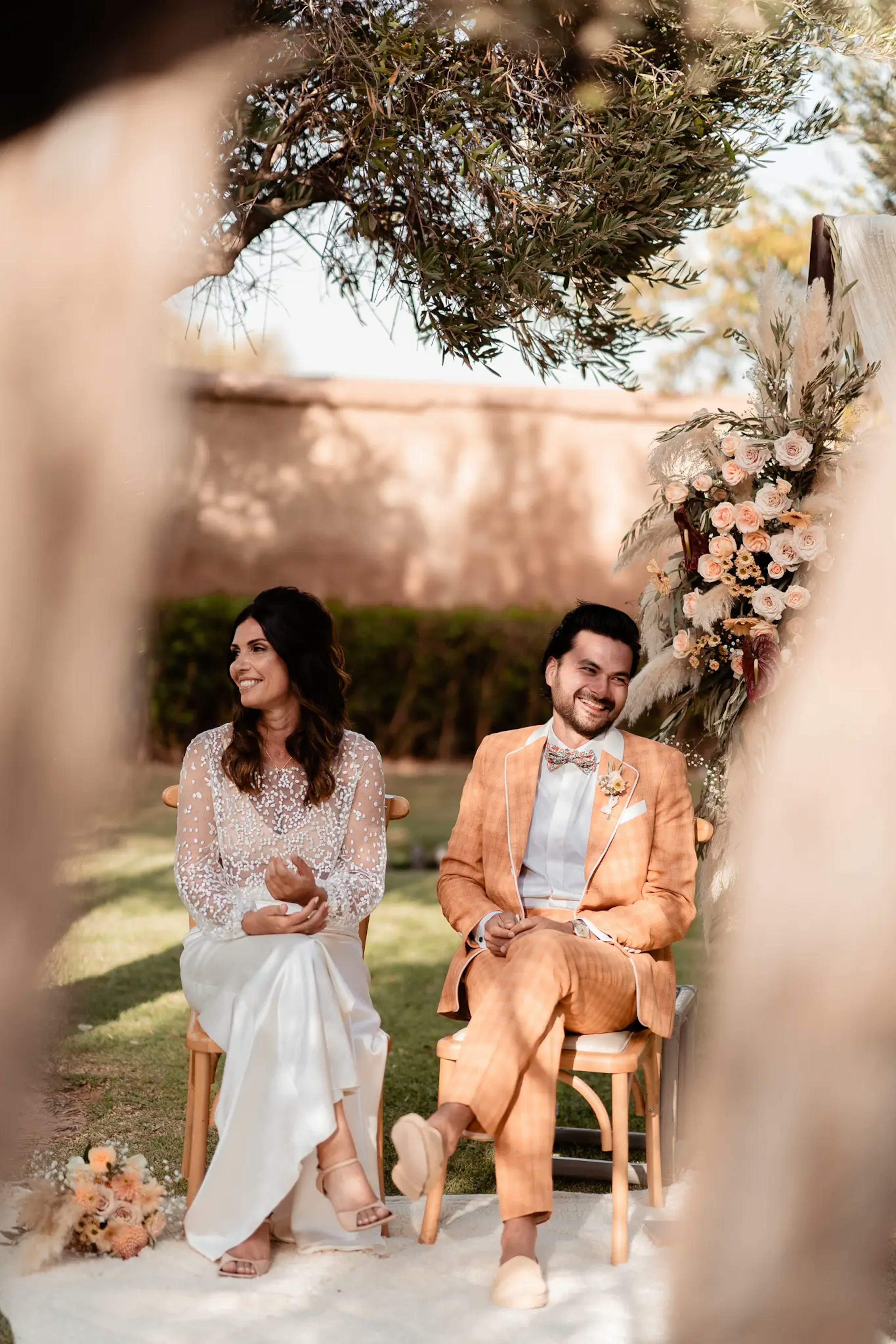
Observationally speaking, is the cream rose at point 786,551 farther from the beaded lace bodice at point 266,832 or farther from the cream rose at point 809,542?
the beaded lace bodice at point 266,832

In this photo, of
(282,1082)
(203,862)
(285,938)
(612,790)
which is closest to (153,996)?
(203,862)

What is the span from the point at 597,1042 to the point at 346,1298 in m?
0.77

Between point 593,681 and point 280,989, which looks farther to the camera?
point 593,681

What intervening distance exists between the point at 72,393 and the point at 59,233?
20cm

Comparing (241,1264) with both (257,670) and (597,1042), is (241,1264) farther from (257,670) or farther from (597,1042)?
(257,670)

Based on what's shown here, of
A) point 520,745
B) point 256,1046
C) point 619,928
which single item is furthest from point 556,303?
point 256,1046

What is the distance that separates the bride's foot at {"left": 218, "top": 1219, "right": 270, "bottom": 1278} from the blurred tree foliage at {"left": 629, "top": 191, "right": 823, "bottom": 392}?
1216cm

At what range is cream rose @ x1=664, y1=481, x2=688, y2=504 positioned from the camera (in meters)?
3.77

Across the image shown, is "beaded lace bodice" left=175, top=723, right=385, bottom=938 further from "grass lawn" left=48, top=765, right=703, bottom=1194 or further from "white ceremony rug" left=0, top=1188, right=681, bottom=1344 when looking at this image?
"white ceremony rug" left=0, top=1188, right=681, bottom=1344

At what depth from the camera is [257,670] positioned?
3436 millimetres

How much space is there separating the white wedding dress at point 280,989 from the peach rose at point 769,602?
3.47 ft

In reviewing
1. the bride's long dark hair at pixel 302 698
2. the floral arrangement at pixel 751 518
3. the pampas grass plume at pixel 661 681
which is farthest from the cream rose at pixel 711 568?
the bride's long dark hair at pixel 302 698

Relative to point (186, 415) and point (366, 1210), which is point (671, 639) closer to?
point (366, 1210)

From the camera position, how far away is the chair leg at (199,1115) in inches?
127
